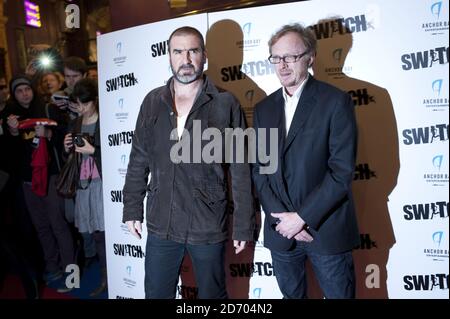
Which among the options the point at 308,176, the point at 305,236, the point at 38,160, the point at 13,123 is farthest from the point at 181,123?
the point at 13,123

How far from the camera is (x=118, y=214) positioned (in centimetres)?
268

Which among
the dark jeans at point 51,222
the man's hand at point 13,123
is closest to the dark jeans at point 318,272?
the dark jeans at point 51,222

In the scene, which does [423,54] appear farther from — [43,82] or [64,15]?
[43,82]

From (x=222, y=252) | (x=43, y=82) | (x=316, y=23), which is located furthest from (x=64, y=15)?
(x=222, y=252)

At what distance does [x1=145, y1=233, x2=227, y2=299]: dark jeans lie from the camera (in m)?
1.90

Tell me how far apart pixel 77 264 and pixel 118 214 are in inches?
32.6

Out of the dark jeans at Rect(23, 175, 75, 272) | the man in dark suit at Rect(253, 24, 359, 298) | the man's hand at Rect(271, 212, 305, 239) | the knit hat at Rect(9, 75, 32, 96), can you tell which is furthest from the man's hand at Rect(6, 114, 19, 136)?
the man's hand at Rect(271, 212, 305, 239)

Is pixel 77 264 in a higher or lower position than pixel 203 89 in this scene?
lower

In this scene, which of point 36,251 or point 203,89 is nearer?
point 203,89

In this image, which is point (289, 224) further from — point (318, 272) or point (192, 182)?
point (192, 182)

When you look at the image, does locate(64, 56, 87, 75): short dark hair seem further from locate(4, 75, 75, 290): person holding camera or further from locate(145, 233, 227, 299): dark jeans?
locate(145, 233, 227, 299): dark jeans

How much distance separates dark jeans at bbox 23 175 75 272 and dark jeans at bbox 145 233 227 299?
1.36 meters

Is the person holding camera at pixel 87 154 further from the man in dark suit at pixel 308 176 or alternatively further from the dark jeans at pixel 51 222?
the man in dark suit at pixel 308 176

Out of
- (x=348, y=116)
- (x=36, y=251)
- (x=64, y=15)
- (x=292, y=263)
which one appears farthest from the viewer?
(x=36, y=251)
